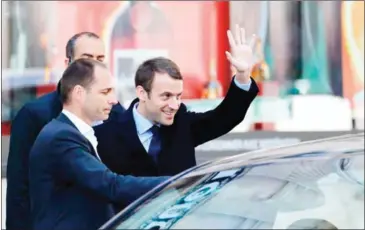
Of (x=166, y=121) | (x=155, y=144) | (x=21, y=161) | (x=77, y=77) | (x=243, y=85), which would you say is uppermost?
(x=77, y=77)

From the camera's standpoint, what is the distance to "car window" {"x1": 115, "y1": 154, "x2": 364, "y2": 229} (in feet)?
9.64

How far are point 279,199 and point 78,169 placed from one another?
1.06m

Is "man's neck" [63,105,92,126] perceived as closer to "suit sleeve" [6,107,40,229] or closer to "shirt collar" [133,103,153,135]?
"shirt collar" [133,103,153,135]

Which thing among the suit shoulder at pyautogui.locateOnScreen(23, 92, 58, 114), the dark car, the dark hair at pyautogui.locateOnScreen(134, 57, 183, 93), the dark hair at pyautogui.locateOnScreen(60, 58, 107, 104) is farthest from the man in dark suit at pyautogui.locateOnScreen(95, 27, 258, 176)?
the dark car

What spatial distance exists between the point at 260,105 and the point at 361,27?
1.11 metres

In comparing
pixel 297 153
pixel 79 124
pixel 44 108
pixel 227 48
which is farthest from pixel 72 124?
pixel 227 48

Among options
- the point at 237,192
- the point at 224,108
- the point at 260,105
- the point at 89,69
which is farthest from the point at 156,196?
the point at 260,105

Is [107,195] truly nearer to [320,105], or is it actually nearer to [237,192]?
[237,192]

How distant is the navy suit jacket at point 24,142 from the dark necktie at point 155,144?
14.6 inches

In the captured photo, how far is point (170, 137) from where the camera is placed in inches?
174

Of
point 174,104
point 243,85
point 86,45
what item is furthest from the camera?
point 86,45

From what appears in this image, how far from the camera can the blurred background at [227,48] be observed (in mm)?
8625

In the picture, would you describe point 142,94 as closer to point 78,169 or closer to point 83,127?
point 83,127

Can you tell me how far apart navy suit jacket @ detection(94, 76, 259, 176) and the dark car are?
958 millimetres
